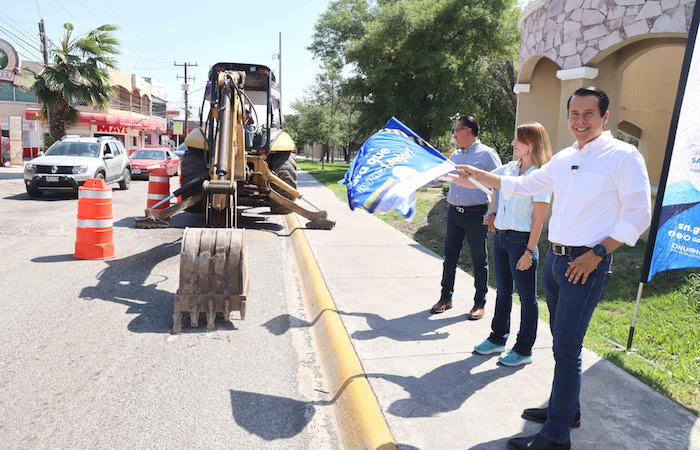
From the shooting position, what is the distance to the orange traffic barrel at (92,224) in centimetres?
730

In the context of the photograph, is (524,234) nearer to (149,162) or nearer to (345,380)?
(345,380)

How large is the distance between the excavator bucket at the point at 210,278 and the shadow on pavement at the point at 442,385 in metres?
1.87

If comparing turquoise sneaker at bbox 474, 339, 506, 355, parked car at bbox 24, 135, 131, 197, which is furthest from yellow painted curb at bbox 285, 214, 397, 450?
parked car at bbox 24, 135, 131, 197

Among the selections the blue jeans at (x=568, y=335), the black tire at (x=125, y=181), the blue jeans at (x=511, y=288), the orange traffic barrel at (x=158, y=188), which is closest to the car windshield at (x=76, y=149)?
the black tire at (x=125, y=181)

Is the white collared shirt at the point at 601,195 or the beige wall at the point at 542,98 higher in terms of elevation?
the beige wall at the point at 542,98

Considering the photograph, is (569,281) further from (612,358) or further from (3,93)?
(3,93)

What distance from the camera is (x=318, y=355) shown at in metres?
4.49

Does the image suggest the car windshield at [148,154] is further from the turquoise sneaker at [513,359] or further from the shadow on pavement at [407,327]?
the turquoise sneaker at [513,359]

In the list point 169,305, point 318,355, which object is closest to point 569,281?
point 318,355

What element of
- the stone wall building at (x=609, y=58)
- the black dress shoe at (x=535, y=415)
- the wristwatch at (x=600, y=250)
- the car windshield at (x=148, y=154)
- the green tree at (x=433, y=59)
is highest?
the green tree at (x=433, y=59)

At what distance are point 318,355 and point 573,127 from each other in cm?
284

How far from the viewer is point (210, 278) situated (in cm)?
497

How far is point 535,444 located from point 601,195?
145cm

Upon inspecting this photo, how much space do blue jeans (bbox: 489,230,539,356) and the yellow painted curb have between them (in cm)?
129
